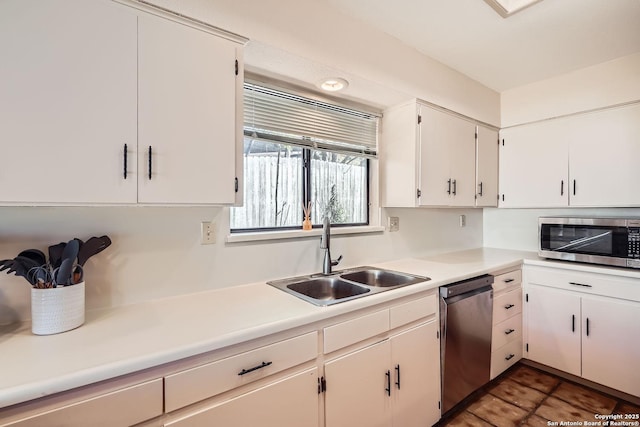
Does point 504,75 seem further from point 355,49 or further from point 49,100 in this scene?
point 49,100

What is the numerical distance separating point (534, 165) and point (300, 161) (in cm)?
209

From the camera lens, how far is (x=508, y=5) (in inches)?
66.1

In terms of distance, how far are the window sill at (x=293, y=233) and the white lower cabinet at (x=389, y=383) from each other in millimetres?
753

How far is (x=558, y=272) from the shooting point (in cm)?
232

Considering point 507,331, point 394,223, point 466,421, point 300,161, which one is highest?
point 300,161

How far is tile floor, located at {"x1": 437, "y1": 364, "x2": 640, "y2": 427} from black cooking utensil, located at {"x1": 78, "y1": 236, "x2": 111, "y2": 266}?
2.05 m

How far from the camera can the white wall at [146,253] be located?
117 cm

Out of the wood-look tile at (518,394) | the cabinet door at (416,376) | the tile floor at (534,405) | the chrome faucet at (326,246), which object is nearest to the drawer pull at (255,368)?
the cabinet door at (416,376)

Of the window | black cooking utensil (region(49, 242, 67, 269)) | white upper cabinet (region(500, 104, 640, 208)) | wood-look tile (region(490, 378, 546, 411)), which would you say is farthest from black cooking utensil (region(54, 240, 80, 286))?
white upper cabinet (region(500, 104, 640, 208))

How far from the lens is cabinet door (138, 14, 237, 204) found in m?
1.14

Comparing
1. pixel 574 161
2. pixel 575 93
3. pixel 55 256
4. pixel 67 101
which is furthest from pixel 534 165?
pixel 55 256

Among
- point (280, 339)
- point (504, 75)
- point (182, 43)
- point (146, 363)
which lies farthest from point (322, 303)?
point (504, 75)

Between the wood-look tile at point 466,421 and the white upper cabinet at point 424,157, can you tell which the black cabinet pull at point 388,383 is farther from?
the white upper cabinet at point 424,157

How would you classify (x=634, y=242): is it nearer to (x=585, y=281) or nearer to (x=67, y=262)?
(x=585, y=281)
